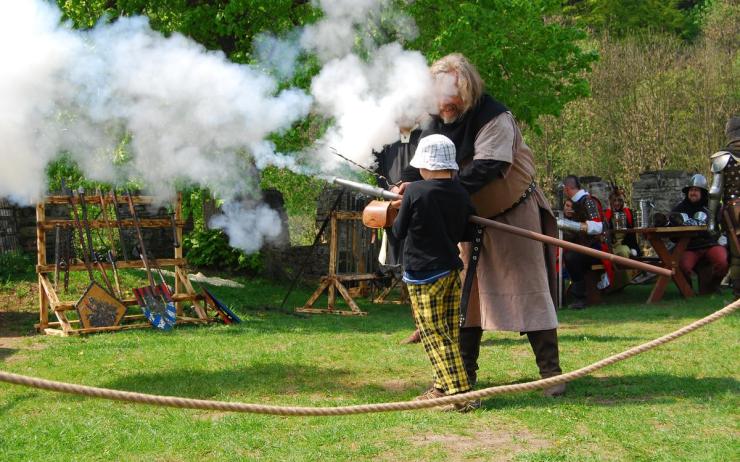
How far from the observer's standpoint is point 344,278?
42.8 feet

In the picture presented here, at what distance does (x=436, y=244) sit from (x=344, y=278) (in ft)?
25.6

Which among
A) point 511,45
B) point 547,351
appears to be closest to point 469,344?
point 547,351

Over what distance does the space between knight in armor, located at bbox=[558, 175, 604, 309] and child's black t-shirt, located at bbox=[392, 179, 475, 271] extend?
6724 mm

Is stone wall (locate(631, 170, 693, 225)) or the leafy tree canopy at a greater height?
the leafy tree canopy

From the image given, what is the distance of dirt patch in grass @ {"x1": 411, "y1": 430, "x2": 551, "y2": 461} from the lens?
440cm

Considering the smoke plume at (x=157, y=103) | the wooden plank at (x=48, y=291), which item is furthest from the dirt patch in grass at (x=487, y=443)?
the wooden plank at (x=48, y=291)

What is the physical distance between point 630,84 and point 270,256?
1656 cm

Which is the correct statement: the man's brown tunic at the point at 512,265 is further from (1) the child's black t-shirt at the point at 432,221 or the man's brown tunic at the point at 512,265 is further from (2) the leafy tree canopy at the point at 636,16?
(2) the leafy tree canopy at the point at 636,16

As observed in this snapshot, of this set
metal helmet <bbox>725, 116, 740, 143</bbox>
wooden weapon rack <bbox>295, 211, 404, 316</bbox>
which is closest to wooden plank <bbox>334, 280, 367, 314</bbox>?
wooden weapon rack <bbox>295, 211, 404, 316</bbox>

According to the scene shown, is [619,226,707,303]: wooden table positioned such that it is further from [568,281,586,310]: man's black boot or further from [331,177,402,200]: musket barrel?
[331,177,402,200]: musket barrel

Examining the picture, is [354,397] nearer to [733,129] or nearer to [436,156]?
[436,156]

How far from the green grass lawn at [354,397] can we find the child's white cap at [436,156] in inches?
59.7

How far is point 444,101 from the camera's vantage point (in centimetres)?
577

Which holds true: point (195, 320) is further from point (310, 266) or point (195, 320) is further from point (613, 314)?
point (310, 266)
